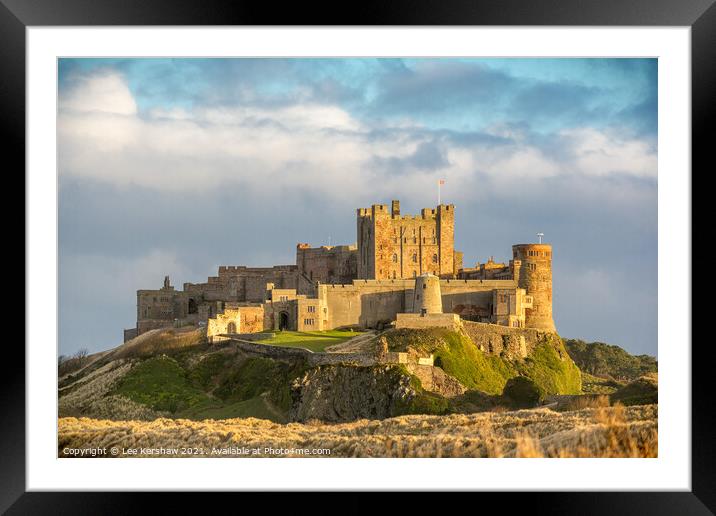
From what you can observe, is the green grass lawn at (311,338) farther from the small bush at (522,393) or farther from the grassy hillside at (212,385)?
the small bush at (522,393)

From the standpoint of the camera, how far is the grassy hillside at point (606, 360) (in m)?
52.5

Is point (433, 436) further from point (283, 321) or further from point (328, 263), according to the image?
point (328, 263)

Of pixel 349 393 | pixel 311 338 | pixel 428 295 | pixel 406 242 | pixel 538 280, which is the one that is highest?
pixel 406 242

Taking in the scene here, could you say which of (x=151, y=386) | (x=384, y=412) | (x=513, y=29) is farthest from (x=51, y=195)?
(x=151, y=386)

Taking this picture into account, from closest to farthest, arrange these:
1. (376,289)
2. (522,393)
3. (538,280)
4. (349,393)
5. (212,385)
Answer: (522,393) < (349,393) < (212,385) < (376,289) < (538,280)

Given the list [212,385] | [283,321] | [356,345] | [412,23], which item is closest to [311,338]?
[356,345]

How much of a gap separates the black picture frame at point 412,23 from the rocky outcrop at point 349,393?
17.7 m

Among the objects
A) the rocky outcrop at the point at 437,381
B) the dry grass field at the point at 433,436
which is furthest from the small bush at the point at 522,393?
the dry grass field at the point at 433,436

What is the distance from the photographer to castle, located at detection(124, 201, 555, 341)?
165 ft

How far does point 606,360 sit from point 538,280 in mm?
7094

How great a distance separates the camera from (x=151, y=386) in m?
43.4

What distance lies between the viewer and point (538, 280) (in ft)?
170

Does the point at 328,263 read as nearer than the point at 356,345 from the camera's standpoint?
No

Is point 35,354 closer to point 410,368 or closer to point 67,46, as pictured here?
point 67,46
